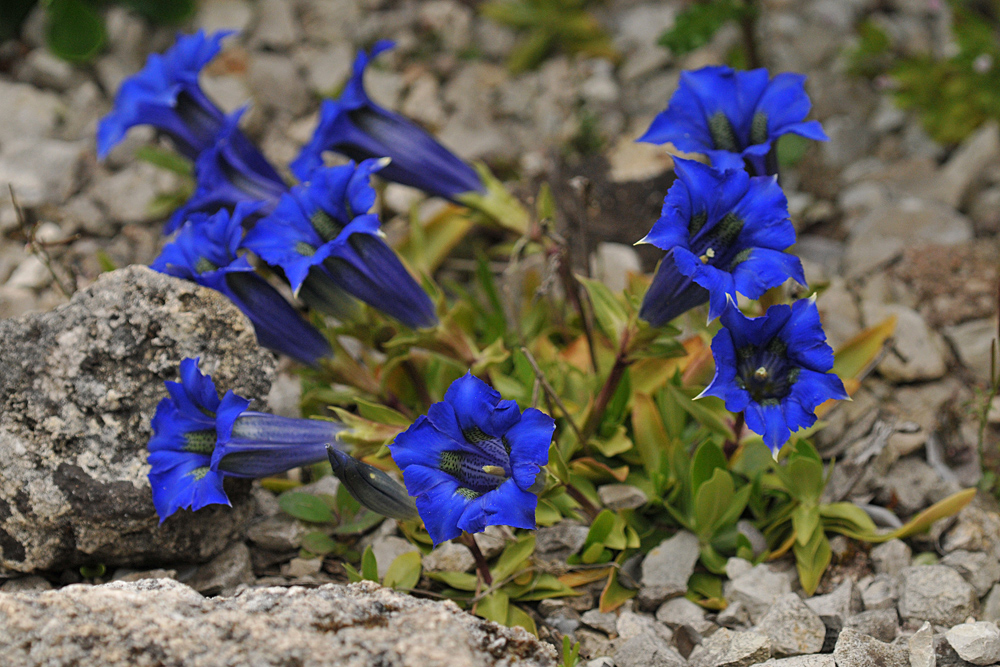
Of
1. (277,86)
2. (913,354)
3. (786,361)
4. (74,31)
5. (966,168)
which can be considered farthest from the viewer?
(277,86)

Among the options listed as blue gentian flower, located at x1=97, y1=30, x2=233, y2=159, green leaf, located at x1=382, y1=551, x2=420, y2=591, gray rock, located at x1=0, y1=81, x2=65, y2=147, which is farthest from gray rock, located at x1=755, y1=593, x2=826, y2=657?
gray rock, located at x1=0, y1=81, x2=65, y2=147

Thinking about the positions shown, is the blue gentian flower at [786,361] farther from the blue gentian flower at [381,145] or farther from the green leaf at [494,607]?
the blue gentian flower at [381,145]

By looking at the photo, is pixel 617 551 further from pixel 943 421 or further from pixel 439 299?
pixel 943 421

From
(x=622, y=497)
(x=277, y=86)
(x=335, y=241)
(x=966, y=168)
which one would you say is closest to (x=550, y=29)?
(x=277, y=86)

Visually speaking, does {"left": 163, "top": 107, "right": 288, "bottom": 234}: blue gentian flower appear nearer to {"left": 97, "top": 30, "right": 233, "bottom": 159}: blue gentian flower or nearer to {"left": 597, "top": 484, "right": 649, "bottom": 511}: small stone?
{"left": 97, "top": 30, "right": 233, "bottom": 159}: blue gentian flower

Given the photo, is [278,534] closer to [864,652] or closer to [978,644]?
[864,652]

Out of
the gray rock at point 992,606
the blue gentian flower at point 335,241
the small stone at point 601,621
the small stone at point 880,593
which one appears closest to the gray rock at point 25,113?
the blue gentian flower at point 335,241

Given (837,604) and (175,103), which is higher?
(175,103)
